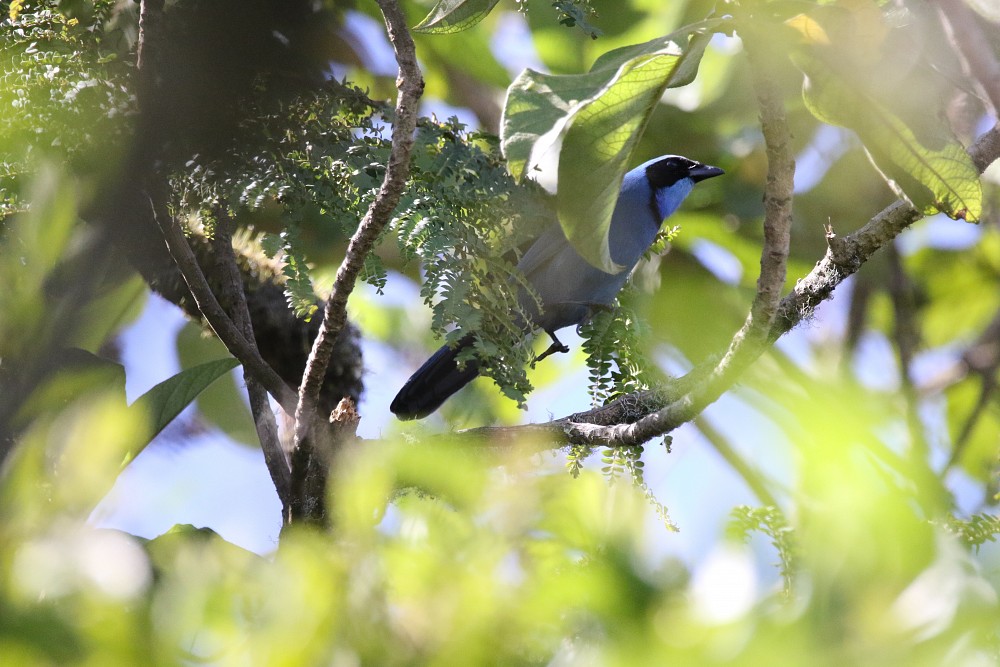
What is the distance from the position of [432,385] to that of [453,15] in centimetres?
148

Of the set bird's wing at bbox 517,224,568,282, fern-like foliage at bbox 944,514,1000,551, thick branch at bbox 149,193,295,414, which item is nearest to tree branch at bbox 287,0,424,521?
thick branch at bbox 149,193,295,414

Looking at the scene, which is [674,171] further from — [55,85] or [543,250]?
[55,85]

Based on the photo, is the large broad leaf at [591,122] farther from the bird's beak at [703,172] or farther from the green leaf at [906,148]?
the bird's beak at [703,172]

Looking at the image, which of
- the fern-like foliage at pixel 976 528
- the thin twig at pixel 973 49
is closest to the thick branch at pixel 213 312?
the thin twig at pixel 973 49

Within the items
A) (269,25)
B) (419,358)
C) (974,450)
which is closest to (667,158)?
(419,358)

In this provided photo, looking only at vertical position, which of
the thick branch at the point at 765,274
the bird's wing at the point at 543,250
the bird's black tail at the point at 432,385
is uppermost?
the bird's wing at the point at 543,250

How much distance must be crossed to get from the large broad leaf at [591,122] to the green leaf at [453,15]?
0.37 m

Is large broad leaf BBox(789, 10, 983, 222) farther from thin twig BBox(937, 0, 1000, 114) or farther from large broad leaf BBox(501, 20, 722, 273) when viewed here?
thin twig BBox(937, 0, 1000, 114)

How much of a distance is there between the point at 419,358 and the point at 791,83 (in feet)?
6.83

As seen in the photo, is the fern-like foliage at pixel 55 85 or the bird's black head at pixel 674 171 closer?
the fern-like foliage at pixel 55 85

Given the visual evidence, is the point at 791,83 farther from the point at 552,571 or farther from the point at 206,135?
the point at 552,571

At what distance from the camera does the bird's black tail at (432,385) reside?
289cm

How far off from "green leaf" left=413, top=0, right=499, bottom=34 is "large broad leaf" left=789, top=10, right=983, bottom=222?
24.4 inches

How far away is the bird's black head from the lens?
346 cm
